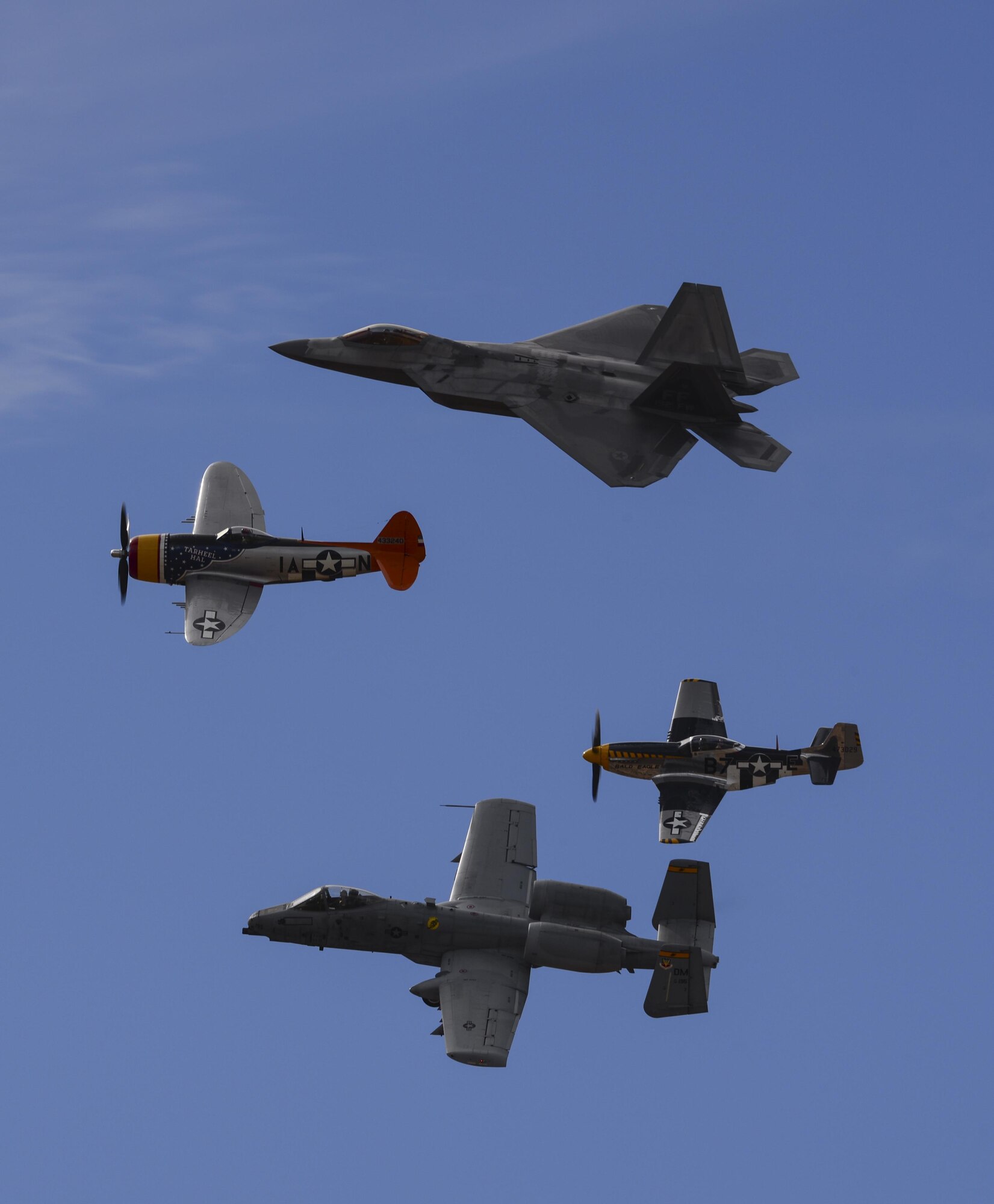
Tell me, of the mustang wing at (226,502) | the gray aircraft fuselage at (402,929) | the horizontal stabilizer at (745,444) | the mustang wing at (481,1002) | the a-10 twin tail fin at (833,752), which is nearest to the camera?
the mustang wing at (481,1002)

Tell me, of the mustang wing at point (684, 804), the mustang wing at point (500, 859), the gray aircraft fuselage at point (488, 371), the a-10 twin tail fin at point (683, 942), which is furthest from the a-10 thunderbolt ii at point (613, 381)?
the a-10 twin tail fin at point (683, 942)

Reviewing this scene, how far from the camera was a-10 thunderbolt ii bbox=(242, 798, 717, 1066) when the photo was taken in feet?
134

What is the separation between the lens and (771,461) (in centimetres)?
4675

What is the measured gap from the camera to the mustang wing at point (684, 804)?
46.3 meters

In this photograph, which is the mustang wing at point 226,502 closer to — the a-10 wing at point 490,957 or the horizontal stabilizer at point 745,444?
the a-10 wing at point 490,957

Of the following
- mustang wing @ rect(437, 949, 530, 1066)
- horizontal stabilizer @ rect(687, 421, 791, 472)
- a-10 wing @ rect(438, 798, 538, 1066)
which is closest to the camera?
mustang wing @ rect(437, 949, 530, 1066)

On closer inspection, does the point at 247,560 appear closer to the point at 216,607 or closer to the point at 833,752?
the point at 216,607

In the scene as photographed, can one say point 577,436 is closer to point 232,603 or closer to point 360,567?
point 360,567

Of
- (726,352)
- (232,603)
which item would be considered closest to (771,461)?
(726,352)

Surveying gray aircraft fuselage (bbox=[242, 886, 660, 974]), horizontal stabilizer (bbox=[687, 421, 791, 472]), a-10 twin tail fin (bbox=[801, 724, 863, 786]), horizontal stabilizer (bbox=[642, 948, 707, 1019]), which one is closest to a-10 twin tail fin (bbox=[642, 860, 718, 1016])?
horizontal stabilizer (bbox=[642, 948, 707, 1019])

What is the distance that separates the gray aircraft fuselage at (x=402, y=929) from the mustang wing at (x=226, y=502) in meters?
11.4

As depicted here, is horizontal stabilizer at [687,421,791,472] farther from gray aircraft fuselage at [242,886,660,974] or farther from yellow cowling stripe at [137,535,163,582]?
yellow cowling stripe at [137,535,163,582]

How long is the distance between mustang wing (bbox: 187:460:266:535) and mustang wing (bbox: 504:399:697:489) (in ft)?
25.3

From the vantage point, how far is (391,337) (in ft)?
159
